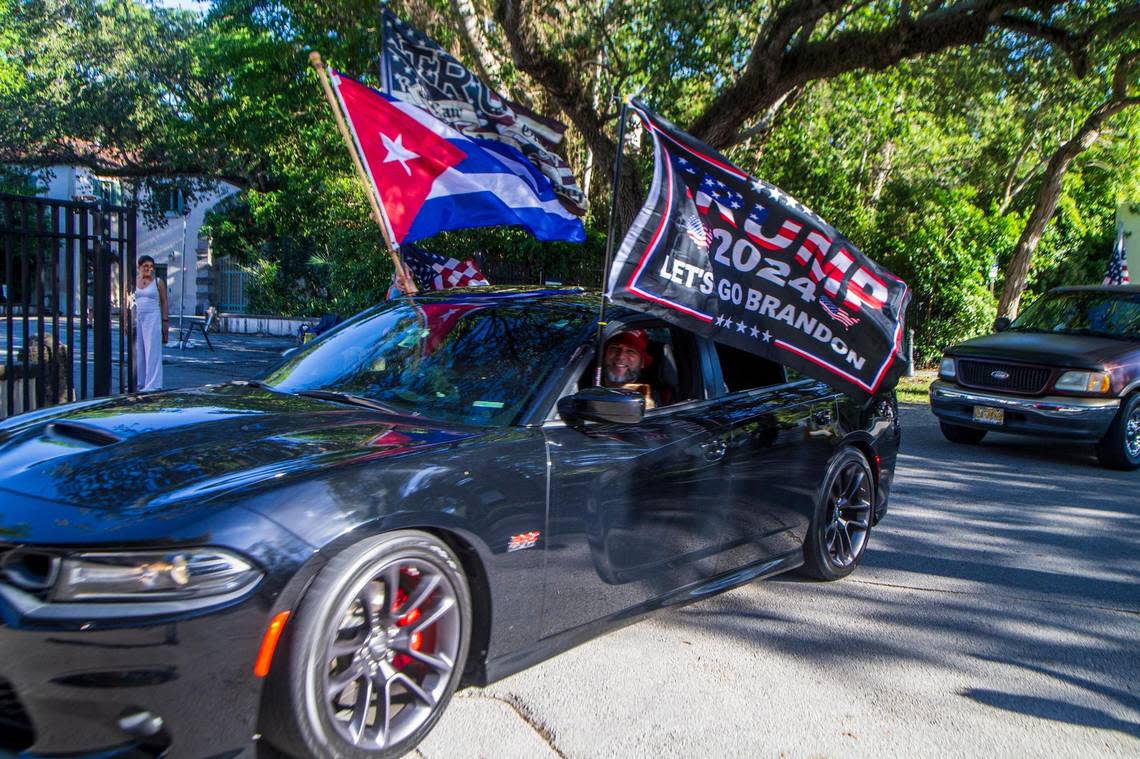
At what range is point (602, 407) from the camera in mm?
3621

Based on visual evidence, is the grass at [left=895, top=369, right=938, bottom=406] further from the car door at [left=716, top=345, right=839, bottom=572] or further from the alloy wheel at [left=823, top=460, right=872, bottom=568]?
the car door at [left=716, top=345, right=839, bottom=572]

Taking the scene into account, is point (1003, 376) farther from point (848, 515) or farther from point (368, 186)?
point (368, 186)

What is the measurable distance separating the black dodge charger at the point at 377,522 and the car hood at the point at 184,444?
0.01 metres

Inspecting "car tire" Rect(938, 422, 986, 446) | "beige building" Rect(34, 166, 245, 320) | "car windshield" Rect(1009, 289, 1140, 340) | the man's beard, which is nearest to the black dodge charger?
the man's beard

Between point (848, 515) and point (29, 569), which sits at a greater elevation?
point (29, 569)

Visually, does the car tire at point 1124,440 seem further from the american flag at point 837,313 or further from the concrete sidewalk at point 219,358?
the concrete sidewalk at point 219,358

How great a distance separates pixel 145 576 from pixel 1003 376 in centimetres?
894

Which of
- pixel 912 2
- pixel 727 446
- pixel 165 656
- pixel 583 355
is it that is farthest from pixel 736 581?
pixel 912 2

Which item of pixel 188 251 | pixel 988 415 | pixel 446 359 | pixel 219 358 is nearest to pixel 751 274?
pixel 446 359

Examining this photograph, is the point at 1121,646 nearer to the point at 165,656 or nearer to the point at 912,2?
the point at 165,656

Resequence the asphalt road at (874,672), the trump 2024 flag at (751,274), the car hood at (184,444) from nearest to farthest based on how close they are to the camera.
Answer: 1. the car hood at (184,444)
2. the asphalt road at (874,672)
3. the trump 2024 flag at (751,274)

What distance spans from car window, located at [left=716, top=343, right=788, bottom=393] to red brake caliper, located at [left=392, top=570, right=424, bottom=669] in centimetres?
209

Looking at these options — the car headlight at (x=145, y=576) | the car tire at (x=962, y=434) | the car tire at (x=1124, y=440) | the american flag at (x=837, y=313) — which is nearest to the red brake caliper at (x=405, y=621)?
the car headlight at (x=145, y=576)

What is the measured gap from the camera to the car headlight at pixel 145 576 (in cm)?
255
